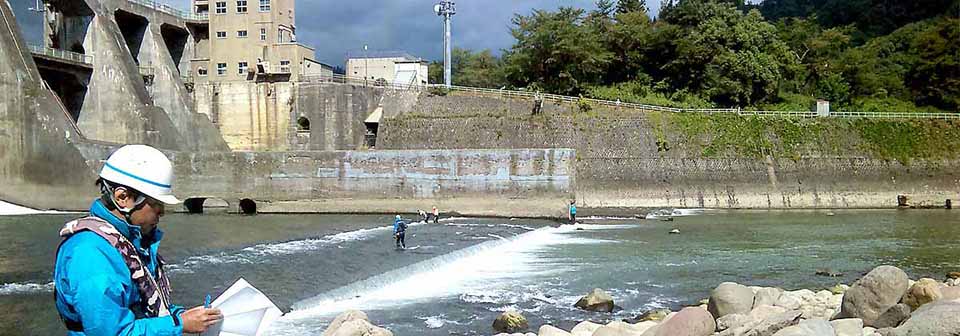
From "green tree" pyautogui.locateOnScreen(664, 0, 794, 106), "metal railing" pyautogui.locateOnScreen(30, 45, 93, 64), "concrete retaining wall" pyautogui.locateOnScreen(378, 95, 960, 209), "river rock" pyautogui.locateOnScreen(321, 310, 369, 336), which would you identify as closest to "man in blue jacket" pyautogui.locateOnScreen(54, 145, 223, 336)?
"river rock" pyautogui.locateOnScreen(321, 310, 369, 336)

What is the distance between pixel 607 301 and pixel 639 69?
3959 centimetres

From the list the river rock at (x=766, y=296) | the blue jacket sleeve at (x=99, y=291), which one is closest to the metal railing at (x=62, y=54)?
the river rock at (x=766, y=296)

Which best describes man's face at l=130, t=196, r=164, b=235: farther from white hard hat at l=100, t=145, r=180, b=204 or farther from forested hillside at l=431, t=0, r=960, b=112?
forested hillside at l=431, t=0, r=960, b=112

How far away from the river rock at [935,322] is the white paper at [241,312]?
6.79m

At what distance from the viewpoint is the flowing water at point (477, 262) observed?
13695mm

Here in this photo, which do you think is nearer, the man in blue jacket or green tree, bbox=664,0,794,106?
the man in blue jacket

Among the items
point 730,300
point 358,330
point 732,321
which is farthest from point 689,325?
point 358,330

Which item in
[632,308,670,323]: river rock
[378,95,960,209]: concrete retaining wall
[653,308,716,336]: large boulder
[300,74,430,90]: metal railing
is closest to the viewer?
[653,308,716,336]: large boulder

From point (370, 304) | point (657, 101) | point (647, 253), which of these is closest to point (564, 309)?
point (370, 304)

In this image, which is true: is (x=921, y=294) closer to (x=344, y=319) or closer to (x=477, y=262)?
(x=344, y=319)

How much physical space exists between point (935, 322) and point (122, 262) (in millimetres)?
7524

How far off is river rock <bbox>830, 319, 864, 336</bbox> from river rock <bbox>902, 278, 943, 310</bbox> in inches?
53.3

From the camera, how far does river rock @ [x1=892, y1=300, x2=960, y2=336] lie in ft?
23.8

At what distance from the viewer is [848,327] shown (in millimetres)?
8711
